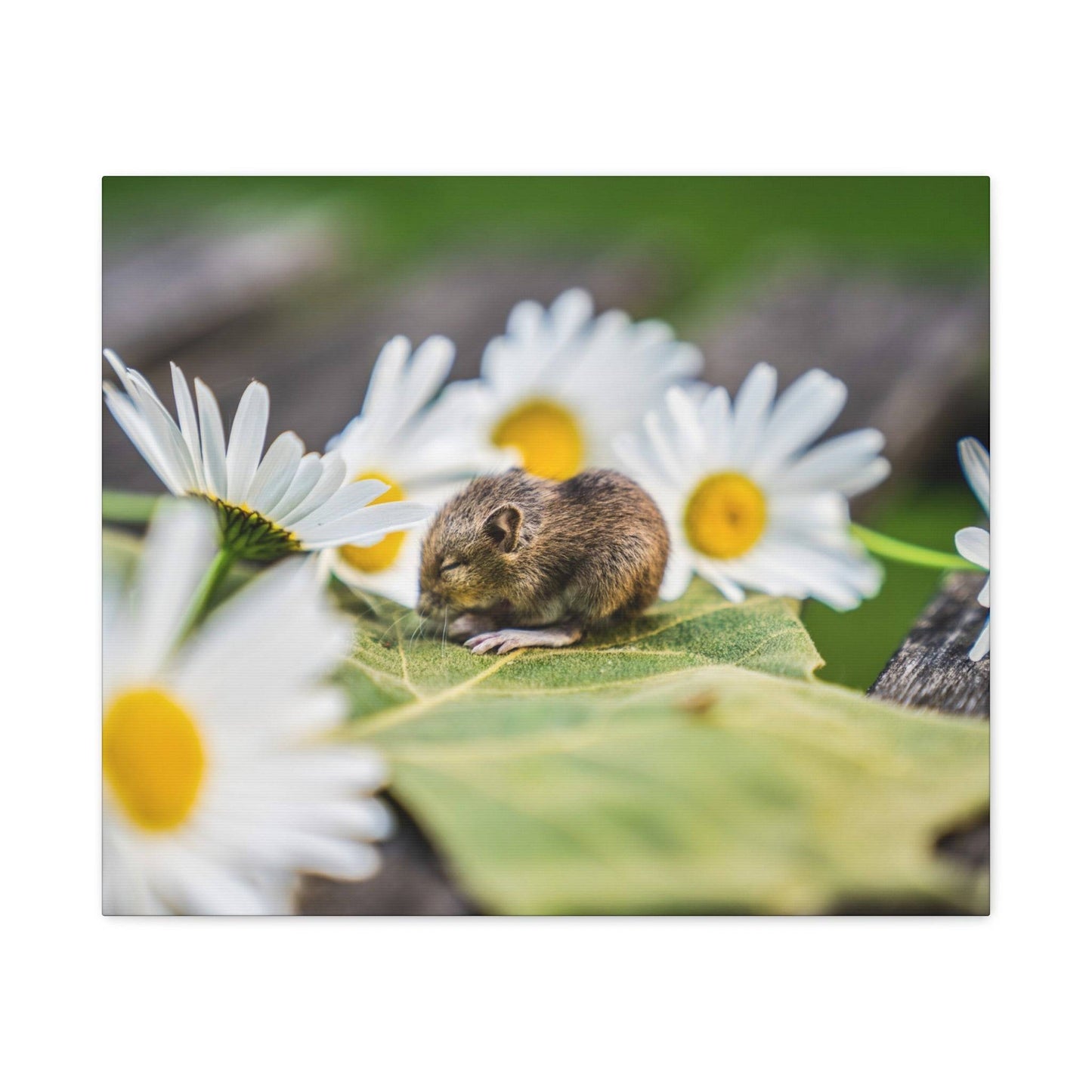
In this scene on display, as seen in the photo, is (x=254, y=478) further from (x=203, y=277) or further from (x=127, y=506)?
(x=203, y=277)

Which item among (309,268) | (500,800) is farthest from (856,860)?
(309,268)

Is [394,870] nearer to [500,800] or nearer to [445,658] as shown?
[500,800]

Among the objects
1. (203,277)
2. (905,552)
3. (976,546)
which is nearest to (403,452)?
(203,277)

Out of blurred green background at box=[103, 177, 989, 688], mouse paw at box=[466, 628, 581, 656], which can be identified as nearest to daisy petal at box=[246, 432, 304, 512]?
mouse paw at box=[466, 628, 581, 656]

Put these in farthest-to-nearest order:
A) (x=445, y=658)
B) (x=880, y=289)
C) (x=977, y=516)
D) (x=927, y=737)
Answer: (x=880, y=289) → (x=977, y=516) → (x=445, y=658) → (x=927, y=737)

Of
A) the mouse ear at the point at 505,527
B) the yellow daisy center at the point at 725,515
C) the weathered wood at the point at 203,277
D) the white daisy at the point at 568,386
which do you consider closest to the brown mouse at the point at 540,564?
the mouse ear at the point at 505,527

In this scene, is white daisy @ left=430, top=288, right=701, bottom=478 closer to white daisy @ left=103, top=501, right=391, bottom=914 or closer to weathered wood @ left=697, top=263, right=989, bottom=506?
weathered wood @ left=697, top=263, right=989, bottom=506

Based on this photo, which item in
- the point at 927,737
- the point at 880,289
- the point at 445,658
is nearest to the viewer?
the point at 927,737

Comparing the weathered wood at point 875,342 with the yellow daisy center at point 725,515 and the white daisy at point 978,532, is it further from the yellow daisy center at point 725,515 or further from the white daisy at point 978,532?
the yellow daisy center at point 725,515
